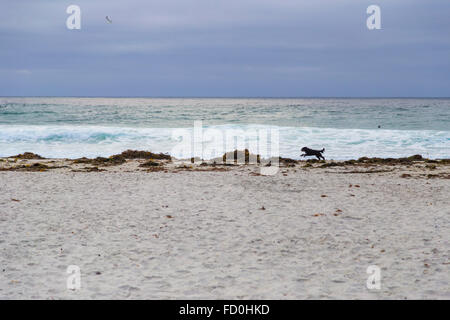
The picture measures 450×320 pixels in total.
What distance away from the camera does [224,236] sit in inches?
254

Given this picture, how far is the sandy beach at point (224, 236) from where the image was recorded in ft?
15.4

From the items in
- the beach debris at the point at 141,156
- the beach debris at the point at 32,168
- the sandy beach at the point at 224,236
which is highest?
the beach debris at the point at 141,156

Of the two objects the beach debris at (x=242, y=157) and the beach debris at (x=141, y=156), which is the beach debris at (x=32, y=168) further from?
the beach debris at (x=242, y=157)

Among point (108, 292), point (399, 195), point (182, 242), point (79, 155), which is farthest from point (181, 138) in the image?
point (108, 292)

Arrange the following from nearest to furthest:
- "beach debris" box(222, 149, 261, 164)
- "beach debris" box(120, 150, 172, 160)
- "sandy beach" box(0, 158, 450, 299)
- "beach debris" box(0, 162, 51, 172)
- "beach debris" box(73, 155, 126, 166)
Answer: "sandy beach" box(0, 158, 450, 299)
"beach debris" box(0, 162, 51, 172)
"beach debris" box(73, 155, 126, 166)
"beach debris" box(222, 149, 261, 164)
"beach debris" box(120, 150, 172, 160)

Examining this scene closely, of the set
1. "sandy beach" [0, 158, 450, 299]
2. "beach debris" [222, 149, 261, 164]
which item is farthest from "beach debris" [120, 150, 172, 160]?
"sandy beach" [0, 158, 450, 299]

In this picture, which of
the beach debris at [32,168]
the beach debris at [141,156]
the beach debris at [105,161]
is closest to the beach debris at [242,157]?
the beach debris at [141,156]

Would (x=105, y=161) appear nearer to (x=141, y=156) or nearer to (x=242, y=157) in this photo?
(x=141, y=156)

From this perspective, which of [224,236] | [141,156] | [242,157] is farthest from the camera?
[141,156]

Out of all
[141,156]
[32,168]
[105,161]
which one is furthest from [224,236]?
[141,156]

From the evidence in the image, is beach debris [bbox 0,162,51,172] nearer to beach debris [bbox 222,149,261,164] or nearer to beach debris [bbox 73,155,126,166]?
beach debris [bbox 73,155,126,166]

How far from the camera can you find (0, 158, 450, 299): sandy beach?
469cm
